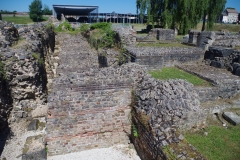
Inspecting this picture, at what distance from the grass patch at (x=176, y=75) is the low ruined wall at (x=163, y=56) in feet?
1.37

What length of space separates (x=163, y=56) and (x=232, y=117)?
4947mm

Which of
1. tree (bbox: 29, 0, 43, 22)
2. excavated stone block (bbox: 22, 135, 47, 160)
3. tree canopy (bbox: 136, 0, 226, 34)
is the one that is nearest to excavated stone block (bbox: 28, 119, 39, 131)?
excavated stone block (bbox: 22, 135, 47, 160)

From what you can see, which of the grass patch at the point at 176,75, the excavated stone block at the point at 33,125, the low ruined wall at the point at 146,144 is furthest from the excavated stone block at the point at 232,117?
the excavated stone block at the point at 33,125

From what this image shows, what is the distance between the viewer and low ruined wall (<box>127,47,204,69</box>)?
29.7 feet

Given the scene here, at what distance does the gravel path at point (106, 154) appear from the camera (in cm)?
495

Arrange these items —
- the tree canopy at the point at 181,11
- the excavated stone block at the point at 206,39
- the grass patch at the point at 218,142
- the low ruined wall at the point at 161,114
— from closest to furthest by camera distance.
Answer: the grass patch at the point at 218,142
the low ruined wall at the point at 161,114
the excavated stone block at the point at 206,39
the tree canopy at the point at 181,11

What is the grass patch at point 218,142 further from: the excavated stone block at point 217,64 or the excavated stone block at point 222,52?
the excavated stone block at point 222,52

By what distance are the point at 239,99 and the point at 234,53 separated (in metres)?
4.04

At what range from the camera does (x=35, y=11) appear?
59750 mm

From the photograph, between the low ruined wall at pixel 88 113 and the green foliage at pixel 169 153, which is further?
the low ruined wall at pixel 88 113

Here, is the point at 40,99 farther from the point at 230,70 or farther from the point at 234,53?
the point at 234,53

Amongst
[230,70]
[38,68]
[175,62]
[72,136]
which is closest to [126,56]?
[175,62]

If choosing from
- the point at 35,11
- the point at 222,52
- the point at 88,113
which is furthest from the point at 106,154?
the point at 35,11

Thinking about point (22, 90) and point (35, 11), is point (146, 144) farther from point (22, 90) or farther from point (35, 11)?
point (35, 11)
